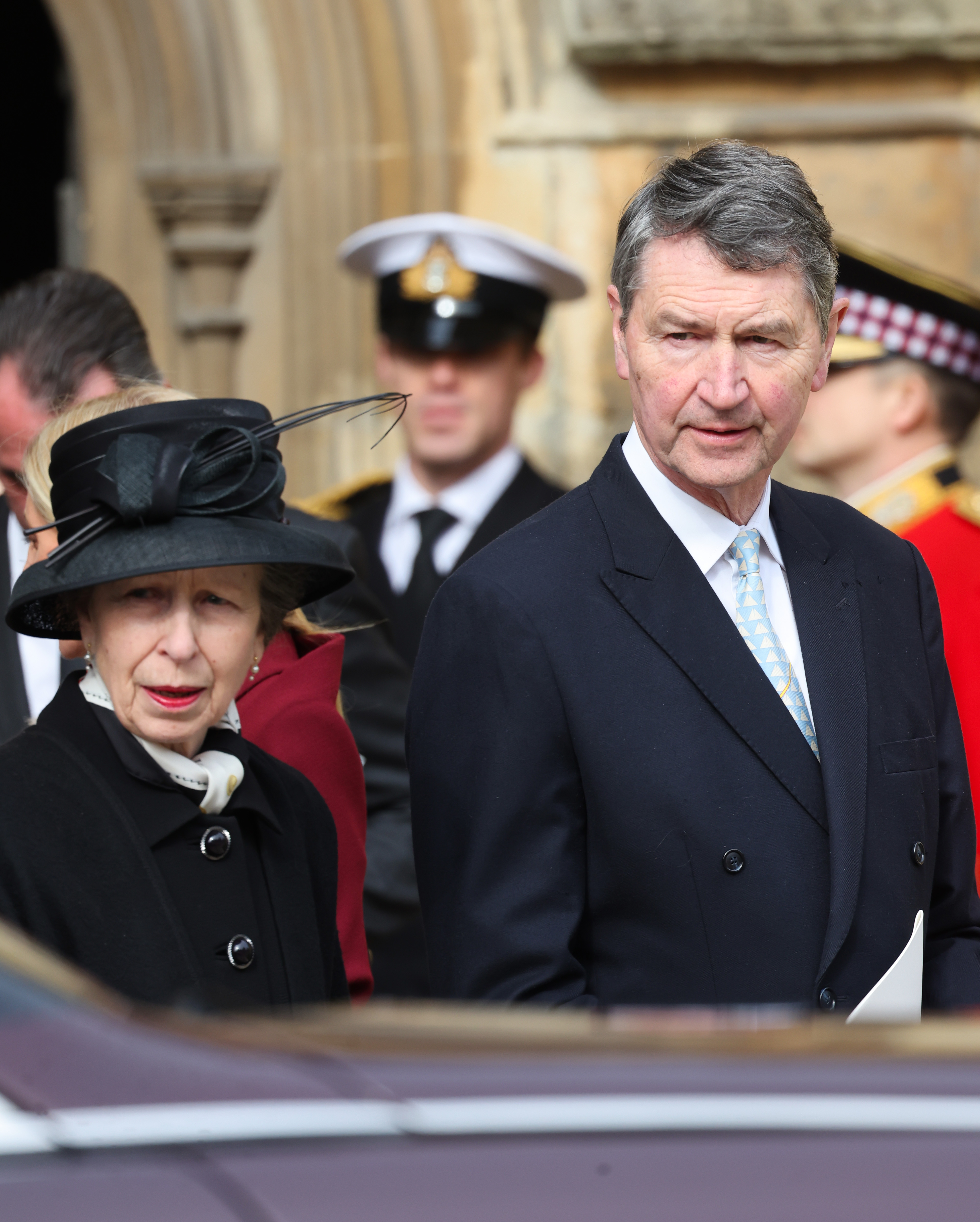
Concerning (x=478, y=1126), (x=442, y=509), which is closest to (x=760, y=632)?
(x=478, y=1126)

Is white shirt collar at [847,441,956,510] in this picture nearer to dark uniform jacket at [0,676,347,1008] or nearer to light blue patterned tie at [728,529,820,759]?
light blue patterned tie at [728,529,820,759]

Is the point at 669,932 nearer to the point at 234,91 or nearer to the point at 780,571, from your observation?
the point at 780,571

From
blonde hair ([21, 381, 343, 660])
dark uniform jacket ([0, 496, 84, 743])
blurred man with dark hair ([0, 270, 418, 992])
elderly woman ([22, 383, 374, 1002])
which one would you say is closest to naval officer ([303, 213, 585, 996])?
blurred man with dark hair ([0, 270, 418, 992])

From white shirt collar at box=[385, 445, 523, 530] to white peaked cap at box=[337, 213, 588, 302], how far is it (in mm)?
508

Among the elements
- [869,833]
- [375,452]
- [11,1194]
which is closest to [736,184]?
[869,833]

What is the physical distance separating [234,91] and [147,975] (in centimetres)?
387

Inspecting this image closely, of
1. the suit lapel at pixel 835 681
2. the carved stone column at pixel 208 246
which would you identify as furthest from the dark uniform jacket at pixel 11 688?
the carved stone column at pixel 208 246

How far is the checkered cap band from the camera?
3.63m

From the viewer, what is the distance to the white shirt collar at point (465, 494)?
4184 millimetres

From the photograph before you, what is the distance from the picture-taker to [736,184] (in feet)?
6.72

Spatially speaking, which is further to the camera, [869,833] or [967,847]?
[967,847]

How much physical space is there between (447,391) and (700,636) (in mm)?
2270

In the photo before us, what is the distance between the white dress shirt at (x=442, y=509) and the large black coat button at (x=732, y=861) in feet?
7.11

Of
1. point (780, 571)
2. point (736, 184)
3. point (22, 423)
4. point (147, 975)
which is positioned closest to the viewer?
point (147, 975)
